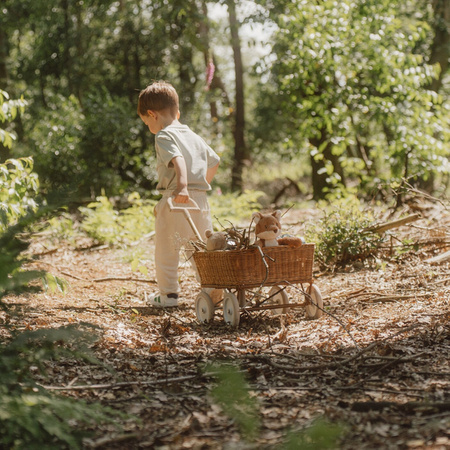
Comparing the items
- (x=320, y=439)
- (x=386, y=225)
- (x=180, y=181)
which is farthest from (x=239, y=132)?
(x=320, y=439)

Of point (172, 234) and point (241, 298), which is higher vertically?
point (172, 234)

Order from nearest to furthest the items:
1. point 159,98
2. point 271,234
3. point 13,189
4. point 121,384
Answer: point 121,384 → point 271,234 → point 159,98 → point 13,189

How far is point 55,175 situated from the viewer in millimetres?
12148

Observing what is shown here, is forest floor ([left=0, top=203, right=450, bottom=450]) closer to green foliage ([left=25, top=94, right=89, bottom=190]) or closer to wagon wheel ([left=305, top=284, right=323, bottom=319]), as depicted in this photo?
wagon wheel ([left=305, top=284, right=323, bottom=319])

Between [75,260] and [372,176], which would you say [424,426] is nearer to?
[75,260]

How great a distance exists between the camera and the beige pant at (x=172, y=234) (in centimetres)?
513

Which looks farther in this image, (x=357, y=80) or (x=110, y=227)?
(x=357, y=80)

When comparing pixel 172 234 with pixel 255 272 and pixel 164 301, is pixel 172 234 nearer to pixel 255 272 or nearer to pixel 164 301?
pixel 164 301

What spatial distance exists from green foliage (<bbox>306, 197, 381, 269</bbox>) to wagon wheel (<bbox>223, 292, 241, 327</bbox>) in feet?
6.84

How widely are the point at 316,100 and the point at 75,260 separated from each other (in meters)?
4.57

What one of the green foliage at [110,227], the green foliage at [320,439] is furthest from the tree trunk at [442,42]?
the green foliage at [320,439]

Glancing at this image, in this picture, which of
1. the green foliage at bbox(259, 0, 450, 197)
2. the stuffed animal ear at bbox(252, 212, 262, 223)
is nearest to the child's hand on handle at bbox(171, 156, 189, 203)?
the stuffed animal ear at bbox(252, 212, 262, 223)

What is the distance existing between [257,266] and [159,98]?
1781mm

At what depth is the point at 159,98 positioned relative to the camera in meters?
5.14
